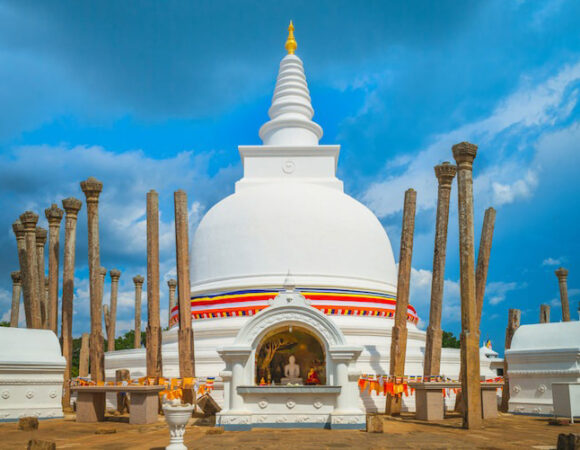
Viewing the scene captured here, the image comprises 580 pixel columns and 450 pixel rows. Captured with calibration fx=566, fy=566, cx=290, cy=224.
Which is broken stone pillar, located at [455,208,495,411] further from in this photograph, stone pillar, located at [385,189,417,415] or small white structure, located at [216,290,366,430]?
small white structure, located at [216,290,366,430]

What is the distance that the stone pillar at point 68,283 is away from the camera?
17688 mm

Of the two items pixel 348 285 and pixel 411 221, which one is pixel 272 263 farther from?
pixel 411 221

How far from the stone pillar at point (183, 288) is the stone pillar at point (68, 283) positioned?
168 inches

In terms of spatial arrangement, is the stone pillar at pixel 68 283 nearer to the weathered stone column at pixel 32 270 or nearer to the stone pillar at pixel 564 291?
the weathered stone column at pixel 32 270

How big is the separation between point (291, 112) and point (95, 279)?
13508 mm

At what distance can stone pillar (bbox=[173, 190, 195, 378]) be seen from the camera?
15.4m

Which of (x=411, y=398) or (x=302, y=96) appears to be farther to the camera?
(x=302, y=96)

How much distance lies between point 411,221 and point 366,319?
4.60 m

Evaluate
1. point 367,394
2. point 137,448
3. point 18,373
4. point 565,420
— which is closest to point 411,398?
point 367,394

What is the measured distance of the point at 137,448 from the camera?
9.45 meters

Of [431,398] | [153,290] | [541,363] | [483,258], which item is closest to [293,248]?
[153,290]

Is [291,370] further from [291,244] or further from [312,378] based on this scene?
[291,244]

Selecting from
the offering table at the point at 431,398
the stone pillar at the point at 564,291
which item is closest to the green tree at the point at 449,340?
the stone pillar at the point at 564,291

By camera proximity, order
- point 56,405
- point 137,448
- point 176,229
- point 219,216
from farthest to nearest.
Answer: point 219,216
point 176,229
point 56,405
point 137,448
